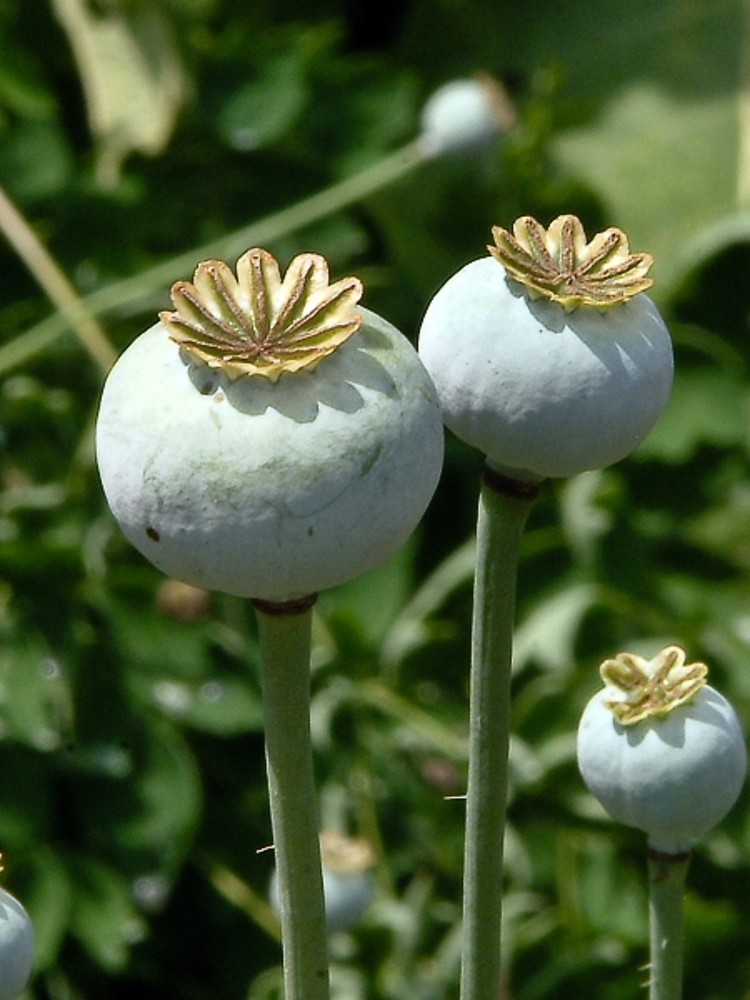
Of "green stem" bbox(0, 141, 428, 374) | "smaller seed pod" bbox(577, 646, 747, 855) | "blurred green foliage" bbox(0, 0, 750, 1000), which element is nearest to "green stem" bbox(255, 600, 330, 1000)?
"smaller seed pod" bbox(577, 646, 747, 855)

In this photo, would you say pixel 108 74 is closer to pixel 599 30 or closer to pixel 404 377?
pixel 599 30

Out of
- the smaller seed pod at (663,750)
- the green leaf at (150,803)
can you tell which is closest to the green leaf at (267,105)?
the green leaf at (150,803)

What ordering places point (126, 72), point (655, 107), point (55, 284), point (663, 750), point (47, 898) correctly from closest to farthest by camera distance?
1. point (663, 750)
2. point (47, 898)
3. point (55, 284)
4. point (126, 72)
5. point (655, 107)

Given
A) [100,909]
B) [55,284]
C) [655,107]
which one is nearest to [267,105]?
[55,284]

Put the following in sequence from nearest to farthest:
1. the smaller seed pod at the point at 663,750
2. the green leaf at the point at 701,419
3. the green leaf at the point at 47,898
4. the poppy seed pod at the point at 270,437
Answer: the poppy seed pod at the point at 270,437 → the smaller seed pod at the point at 663,750 → the green leaf at the point at 47,898 → the green leaf at the point at 701,419

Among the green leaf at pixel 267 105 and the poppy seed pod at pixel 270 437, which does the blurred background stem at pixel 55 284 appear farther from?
the poppy seed pod at pixel 270 437

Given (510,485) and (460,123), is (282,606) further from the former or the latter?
(460,123)
